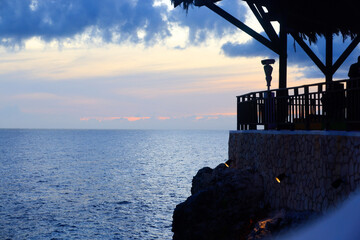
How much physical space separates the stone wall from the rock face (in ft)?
1.58

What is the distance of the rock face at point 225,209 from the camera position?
14.9m

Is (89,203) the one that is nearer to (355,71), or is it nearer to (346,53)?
(346,53)

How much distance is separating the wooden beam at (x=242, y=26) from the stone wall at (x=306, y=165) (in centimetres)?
300

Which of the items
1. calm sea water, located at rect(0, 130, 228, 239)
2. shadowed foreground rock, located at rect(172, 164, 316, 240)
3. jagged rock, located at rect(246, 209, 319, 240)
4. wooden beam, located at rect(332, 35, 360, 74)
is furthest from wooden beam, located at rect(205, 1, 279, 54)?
calm sea water, located at rect(0, 130, 228, 239)

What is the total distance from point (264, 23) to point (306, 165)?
231 inches

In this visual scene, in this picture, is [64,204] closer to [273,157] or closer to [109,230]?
[109,230]

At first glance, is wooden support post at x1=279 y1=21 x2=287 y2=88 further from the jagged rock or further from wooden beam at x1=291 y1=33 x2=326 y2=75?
the jagged rock

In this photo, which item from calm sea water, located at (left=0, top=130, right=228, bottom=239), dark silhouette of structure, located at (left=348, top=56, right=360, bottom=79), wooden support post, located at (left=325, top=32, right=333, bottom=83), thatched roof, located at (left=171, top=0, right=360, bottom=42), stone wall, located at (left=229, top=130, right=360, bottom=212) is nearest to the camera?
stone wall, located at (left=229, top=130, right=360, bottom=212)

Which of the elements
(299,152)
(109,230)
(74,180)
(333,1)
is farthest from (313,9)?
(74,180)

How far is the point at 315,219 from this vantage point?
1138 cm

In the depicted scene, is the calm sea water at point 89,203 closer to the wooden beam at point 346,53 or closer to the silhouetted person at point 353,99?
the wooden beam at point 346,53

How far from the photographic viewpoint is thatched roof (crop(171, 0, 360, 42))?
16.2 m

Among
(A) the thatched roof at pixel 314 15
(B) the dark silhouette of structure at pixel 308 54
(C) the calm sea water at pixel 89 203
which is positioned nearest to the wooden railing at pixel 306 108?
(B) the dark silhouette of structure at pixel 308 54

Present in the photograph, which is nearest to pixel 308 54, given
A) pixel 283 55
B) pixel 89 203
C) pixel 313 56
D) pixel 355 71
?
pixel 313 56
